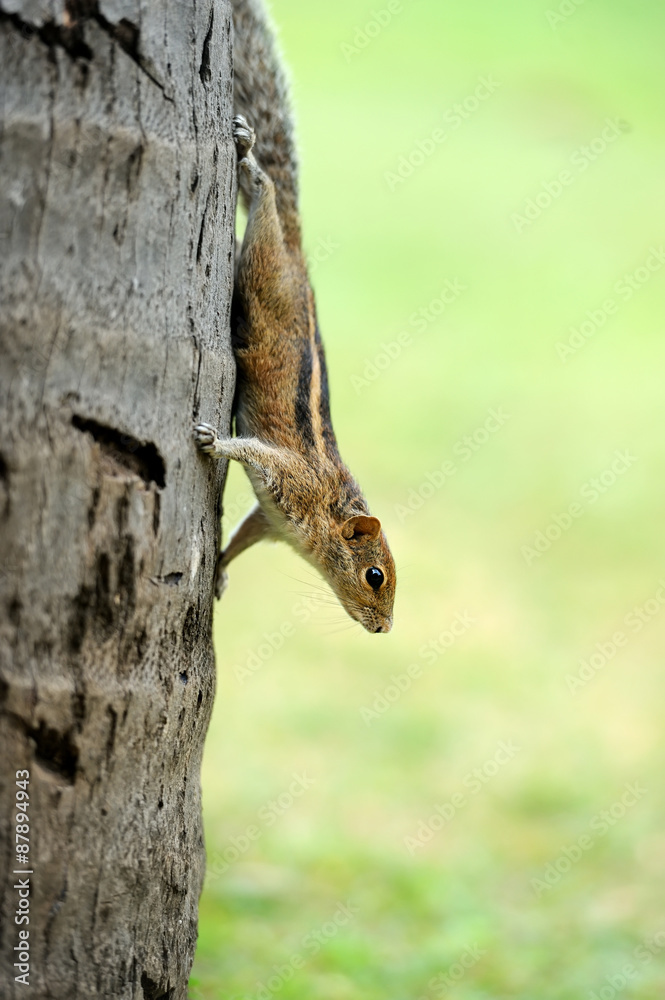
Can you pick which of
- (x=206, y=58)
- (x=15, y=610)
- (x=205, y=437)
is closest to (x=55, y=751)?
(x=15, y=610)

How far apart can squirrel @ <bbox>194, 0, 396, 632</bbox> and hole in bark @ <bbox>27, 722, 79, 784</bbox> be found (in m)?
1.17

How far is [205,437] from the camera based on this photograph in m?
3.11

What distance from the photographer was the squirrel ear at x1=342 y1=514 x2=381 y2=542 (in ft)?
13.8

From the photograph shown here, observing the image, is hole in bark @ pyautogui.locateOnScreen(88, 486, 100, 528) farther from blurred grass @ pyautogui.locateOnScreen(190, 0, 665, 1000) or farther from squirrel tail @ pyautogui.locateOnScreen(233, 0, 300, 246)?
blurred grass @ pyautogui.locateOnScreen(190, 0, 665, 1000)

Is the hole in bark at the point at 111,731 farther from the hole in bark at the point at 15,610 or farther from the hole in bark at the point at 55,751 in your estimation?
the hole in bark at the point at 15,610

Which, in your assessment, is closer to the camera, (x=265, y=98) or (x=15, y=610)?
(x=15, y=610)

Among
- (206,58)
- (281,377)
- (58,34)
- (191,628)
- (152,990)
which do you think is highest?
(206,58)

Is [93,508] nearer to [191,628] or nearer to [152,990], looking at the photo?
[191,628]

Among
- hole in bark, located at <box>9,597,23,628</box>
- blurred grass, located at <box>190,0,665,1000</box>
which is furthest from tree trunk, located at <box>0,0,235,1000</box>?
blurred grass, located at <box>190,0,665,1000</box>

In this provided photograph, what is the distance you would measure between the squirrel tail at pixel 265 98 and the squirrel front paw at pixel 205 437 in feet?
3.92

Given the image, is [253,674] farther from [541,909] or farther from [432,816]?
[541,909]

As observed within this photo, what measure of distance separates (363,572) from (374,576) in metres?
0.05

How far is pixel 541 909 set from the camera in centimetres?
597

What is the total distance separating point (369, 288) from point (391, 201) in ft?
5.19
